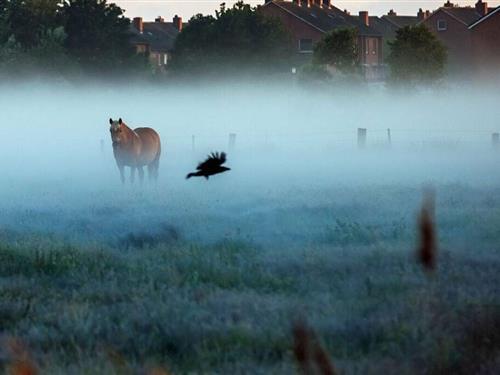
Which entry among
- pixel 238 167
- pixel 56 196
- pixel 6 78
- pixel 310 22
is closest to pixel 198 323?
pixel 56 196

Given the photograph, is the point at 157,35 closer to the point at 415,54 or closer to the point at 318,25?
the point at 318,25

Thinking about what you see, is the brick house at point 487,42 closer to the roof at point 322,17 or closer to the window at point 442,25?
the roof at point 322,17

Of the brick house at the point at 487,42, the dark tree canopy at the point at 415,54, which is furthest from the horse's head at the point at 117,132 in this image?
the brick house at the point at 487,42

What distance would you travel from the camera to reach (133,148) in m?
28.6

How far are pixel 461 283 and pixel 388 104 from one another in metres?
65.5

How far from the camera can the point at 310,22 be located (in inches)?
4409

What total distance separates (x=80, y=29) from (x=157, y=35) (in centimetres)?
5117

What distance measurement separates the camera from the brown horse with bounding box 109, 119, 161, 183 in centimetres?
2764

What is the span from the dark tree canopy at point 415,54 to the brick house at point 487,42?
2475cm

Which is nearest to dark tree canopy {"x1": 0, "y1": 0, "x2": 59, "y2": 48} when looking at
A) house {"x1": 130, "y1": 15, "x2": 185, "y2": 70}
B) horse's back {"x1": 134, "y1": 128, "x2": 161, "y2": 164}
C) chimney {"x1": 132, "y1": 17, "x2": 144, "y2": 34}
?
house {"x1": 130, "y1": 15, "x2": 185, "y2": 70}

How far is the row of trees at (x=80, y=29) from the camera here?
259 feet

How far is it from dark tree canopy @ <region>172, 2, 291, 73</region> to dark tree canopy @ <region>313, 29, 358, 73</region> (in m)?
16.3

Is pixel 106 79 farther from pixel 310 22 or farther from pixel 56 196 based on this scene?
pixel 56 196

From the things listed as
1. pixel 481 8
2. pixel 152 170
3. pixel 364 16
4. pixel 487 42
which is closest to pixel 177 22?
pixel 364 16
